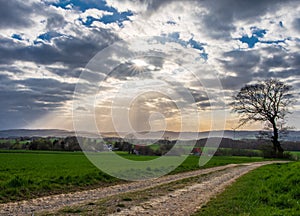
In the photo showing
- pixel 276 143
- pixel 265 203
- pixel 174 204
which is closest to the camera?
pixel 265 203

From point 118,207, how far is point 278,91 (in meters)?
48.5

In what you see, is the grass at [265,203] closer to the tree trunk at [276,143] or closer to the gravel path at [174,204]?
the gravel path at [174,204]

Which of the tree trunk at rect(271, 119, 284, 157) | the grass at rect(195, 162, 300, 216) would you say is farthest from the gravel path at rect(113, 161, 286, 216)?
the tree trunk at rect(271, 119, 284, 157)

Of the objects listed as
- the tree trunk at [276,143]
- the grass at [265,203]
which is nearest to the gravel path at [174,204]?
the grass at [265,203]

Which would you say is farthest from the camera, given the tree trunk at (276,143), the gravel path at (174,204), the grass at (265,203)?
the tree trunk at (276,143)

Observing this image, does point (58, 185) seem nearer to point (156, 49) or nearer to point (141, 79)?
point (141, 79)

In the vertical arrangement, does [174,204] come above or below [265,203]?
below

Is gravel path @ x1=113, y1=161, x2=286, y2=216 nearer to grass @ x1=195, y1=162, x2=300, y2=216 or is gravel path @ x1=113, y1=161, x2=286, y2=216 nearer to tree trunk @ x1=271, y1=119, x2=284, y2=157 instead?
grass @ x1=195, y1=162, x2=300, y2=216

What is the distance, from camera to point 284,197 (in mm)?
10609

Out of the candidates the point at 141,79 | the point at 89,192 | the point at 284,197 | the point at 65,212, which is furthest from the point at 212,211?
the point at 141,79

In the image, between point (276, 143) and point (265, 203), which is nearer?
point (265, 203)

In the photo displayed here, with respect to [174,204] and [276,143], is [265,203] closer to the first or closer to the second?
[174,204]

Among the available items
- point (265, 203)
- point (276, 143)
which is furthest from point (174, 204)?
point (276, 143)

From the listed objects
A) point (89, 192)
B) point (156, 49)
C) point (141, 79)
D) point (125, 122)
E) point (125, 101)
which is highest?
point (156, 49)
